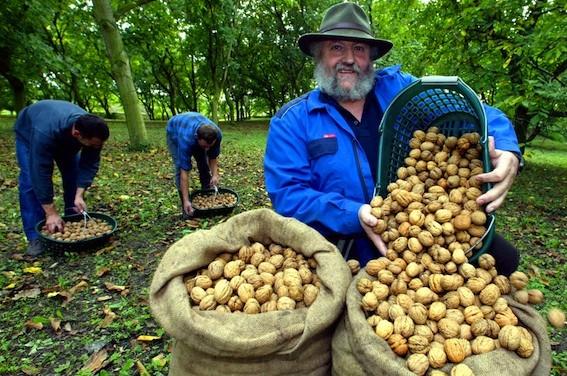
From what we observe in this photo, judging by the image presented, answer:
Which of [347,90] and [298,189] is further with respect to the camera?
[347,90]

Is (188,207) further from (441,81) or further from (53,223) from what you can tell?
(441,81)

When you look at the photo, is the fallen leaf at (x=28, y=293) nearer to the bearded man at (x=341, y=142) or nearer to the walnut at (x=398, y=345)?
the bearded man at (x=341, y=142)

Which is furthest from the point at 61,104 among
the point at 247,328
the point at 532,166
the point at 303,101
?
the point at 532,166

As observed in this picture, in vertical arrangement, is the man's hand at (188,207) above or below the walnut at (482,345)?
below

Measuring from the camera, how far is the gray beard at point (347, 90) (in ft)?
9.12

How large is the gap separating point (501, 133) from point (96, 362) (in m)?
3.28

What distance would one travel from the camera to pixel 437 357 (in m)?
1.55

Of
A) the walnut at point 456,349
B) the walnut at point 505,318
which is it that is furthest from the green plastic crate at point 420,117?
the walnut at point 456,349

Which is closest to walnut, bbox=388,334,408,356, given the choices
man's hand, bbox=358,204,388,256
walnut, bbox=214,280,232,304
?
man's hand, bbox=358,204,388,256

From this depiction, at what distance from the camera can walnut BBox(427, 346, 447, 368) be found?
1.55 meters

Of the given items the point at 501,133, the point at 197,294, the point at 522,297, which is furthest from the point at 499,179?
the point at 197,294

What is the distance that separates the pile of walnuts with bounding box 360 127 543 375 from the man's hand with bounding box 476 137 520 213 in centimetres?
7

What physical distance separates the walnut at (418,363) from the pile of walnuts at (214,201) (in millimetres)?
4868

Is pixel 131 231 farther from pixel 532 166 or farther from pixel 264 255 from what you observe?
pixel 532 166
